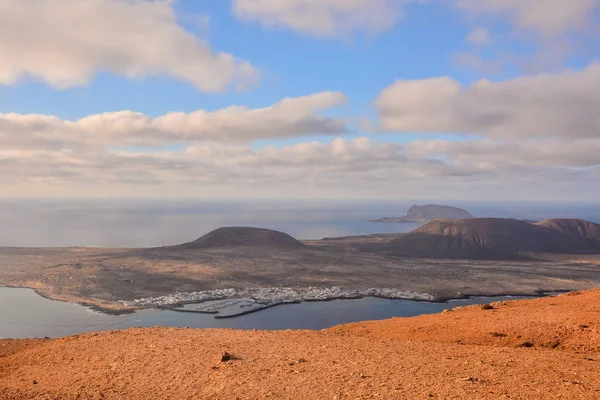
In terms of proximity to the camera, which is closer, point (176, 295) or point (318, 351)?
point (318, 351)

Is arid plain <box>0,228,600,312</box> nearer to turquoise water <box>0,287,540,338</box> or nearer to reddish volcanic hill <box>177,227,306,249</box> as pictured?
turquoise water <box>0,287,540,338</box>

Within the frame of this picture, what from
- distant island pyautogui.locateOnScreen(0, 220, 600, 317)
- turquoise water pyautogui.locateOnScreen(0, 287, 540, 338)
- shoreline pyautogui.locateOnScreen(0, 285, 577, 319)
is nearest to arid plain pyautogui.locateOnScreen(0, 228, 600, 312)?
distant island pyautogui.locateOnScreen(0, 220, 600, 317)

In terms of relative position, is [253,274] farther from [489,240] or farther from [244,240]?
[489,240]

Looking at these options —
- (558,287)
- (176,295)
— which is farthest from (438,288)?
(176,295)

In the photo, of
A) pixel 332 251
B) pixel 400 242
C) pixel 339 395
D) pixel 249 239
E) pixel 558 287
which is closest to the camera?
pixel 339 395

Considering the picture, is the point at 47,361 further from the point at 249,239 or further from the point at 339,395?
the point at 249,239
